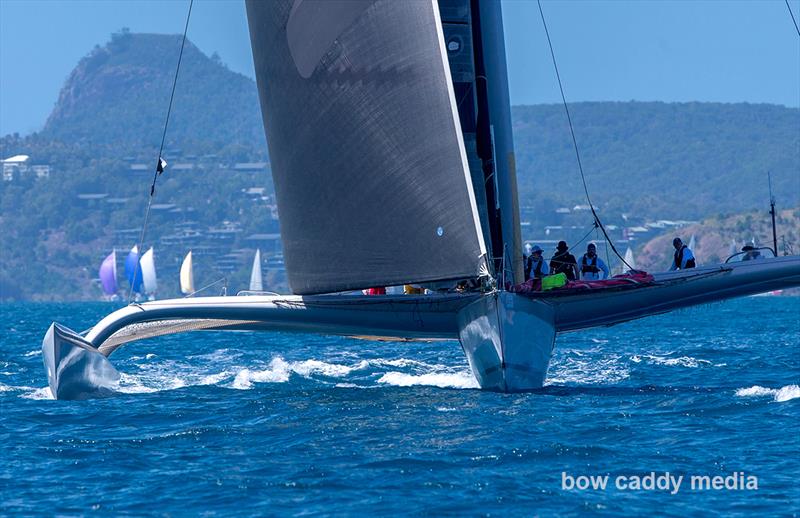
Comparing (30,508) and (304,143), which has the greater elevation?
(304,143)

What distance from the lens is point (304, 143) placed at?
14.1 metres

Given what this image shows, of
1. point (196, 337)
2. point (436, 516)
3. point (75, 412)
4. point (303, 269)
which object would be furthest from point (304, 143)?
point (196, 337)

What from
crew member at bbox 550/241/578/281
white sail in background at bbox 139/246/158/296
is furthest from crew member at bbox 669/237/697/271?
white sail in background at bbox 139/246/158/296

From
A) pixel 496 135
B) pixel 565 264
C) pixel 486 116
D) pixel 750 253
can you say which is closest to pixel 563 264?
pixel 565 264

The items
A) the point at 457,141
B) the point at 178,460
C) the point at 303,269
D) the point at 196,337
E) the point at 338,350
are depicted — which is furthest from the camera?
the point at 196,337

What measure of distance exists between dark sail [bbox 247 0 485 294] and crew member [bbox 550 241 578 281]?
285 cm

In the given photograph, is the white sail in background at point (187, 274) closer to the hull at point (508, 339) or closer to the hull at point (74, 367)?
the hull at point (74, 367)

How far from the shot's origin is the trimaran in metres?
13.4

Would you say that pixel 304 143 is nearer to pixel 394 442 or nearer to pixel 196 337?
pixel 394 442

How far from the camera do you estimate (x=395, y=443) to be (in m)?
11.7

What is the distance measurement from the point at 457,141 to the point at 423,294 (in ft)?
6.69

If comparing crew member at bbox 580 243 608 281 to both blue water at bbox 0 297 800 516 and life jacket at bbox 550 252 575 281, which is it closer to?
life jacket at bbox 550 252 575 281

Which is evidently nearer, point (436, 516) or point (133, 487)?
point (436, 516)

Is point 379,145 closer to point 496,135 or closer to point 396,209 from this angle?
point 396,209
